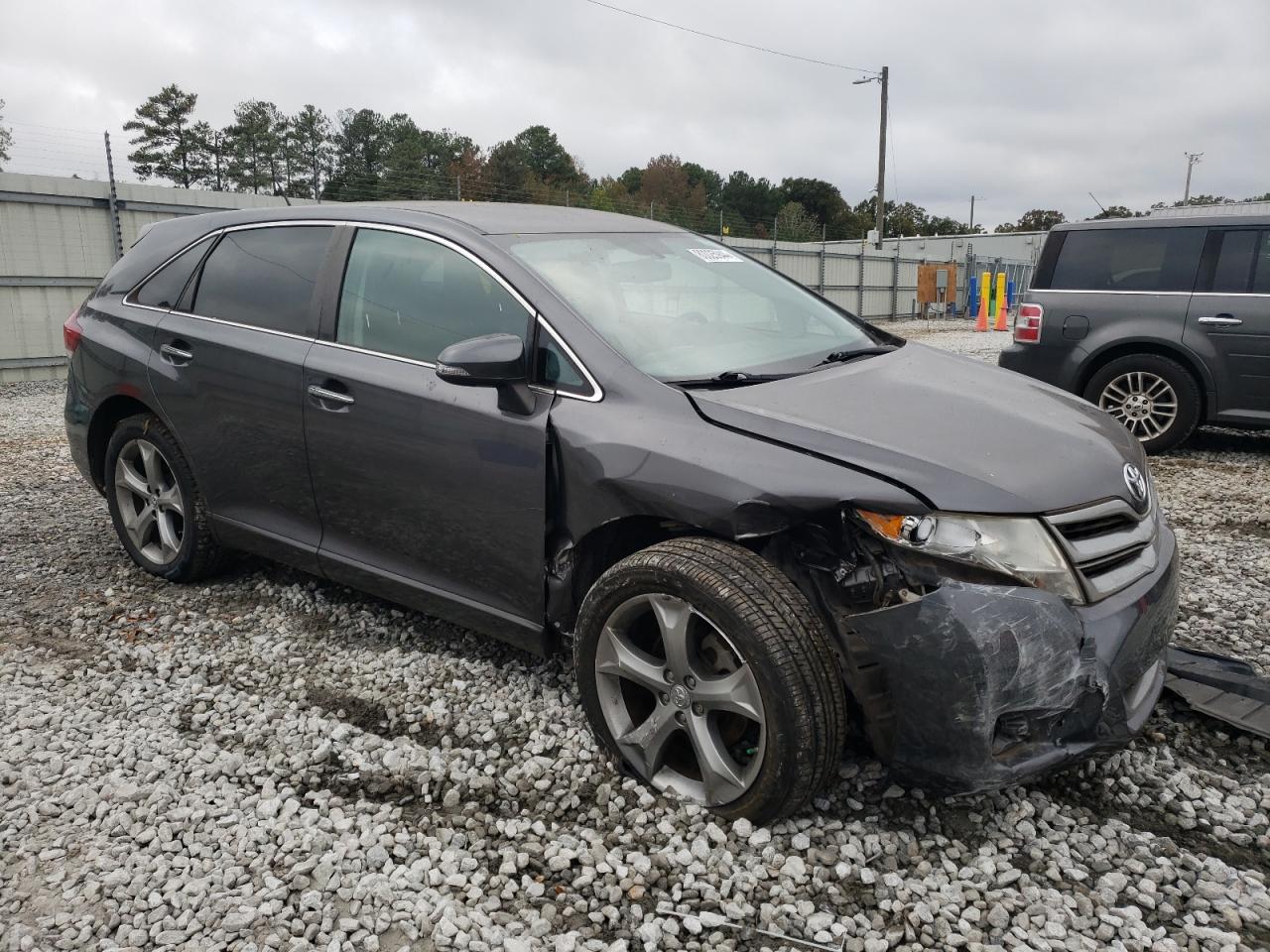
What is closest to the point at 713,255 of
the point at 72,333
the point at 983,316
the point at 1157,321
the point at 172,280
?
the point at 172,280

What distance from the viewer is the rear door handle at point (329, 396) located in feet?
10.8

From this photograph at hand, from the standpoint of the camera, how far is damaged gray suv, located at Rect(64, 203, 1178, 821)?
90.5 inches

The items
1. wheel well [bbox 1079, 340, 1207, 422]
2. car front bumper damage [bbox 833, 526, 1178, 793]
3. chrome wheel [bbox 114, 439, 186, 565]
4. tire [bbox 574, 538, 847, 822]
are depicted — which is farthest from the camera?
wheel well [bbox 1079, 340, 1207, 422]

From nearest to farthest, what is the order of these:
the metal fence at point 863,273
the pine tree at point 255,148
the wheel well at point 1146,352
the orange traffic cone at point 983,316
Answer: the wheel well at point 1146,352, the orange traffic cone at point 983,316, the metal fence at point 863,273, the pine tree at point 255,148

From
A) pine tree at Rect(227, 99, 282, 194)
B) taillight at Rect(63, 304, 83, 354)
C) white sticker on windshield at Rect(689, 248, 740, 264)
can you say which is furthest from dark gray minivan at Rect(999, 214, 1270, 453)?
pine tree at Rect(227, 99, 282, 194)

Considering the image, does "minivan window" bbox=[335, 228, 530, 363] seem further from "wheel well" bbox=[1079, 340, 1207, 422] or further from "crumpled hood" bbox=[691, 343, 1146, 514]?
"wheel well" bbox=[1079, 340, 1207, 422]

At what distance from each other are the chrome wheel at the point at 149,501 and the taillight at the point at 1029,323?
6180 mm

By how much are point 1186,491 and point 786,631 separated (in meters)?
4.94

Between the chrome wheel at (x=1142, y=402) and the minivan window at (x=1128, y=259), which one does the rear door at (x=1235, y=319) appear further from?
the chrome wheel at (x=1142, y=402)

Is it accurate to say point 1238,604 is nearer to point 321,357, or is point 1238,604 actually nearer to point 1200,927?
point 1200,927

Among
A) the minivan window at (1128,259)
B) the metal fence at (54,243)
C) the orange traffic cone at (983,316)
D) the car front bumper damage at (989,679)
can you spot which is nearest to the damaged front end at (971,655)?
the car front bumper damage at (989,679)

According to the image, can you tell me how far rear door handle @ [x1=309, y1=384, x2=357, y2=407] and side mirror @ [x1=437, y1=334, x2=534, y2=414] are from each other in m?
0.54

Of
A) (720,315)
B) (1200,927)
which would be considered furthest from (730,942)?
(720,315)

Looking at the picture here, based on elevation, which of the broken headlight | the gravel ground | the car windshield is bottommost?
the gravel ground
